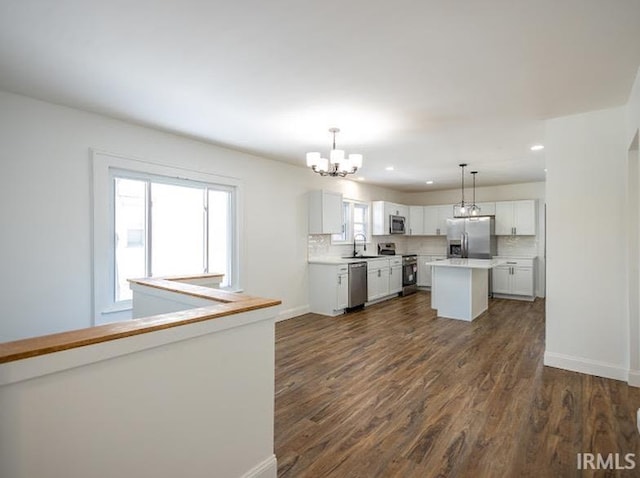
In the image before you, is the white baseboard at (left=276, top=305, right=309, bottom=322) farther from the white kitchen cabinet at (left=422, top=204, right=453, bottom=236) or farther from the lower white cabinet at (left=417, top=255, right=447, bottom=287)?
the white kitchen cabinet at (left=422, top=204, right=453, bottom=236)

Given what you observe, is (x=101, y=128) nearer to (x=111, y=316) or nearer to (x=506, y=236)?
(x=111, y=316)

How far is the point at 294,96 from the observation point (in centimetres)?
298

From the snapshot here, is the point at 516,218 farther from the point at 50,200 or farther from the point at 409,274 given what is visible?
the point at 50,200

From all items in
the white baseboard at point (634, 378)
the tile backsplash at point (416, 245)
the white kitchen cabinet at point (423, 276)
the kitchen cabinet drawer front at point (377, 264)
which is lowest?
the white baseboard at point (634, 378)

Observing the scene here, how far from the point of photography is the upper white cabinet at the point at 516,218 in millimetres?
7316

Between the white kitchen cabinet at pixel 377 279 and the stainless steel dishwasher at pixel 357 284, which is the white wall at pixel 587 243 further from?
the white kitchen cabinet at pixel 377 279

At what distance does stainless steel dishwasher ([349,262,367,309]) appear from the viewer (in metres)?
6.09

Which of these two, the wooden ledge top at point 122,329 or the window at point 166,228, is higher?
the window at point 166,228

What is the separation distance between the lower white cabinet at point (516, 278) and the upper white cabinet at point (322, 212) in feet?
12.4

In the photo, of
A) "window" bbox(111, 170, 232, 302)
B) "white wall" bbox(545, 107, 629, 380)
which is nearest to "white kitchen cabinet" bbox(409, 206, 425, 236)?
"white wall" bbox(545, 107, 629, 380)

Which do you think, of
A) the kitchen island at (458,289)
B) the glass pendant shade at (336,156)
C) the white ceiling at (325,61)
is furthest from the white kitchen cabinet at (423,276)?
the glass pendant shade at (336,156)

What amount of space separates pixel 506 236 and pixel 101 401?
8444 millimetres

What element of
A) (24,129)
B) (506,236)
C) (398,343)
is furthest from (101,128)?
(506,236)

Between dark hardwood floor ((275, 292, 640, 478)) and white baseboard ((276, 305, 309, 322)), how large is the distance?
3.05 feet
